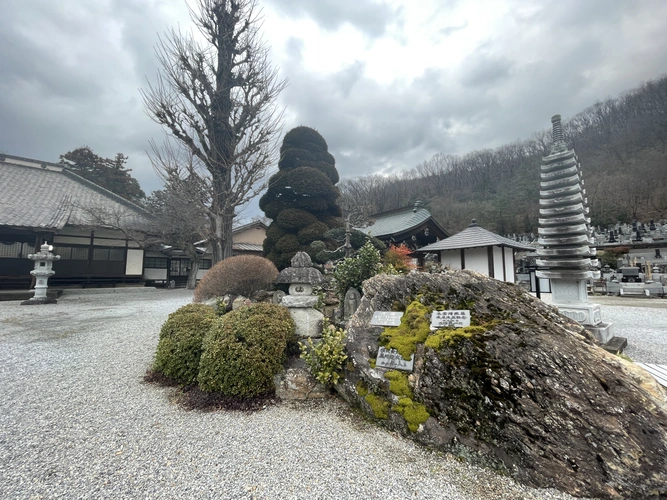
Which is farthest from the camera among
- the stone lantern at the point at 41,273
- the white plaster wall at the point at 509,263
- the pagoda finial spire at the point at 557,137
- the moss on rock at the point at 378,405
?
the white plaster wall at the point at 509,263

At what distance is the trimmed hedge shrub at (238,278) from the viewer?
273 inches

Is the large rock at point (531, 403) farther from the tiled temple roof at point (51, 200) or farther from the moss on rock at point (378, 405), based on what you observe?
the tiled temple roof at point (51, 200)

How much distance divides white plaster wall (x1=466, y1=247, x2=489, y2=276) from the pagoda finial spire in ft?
23.9

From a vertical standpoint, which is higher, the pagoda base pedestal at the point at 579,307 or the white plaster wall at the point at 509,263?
the white plaster wall at the point at 509,263

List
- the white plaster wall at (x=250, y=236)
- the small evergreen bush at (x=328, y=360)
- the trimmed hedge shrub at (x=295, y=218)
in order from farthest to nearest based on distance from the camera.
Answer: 1. the white plaster wall at (x=250, y=236)
2. the trimmed hedge shrub at (x=295, y=218)
3. the small evergreen bush at (x=328, y=360)

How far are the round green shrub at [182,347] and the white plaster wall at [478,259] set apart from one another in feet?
41.3

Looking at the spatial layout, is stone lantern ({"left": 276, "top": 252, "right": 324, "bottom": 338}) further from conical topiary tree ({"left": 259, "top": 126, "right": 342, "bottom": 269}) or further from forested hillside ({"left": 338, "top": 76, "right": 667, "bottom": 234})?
forested hillside ({"left": 338, "top": 76, "right": 667, "bottom": 234})

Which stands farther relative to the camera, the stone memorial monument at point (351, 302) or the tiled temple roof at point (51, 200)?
the tiled temple roof at point (51, 200)

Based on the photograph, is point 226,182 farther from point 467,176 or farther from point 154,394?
point 467,176

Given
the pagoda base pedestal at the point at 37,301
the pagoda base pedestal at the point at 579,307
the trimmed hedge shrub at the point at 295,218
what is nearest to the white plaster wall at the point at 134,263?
the pagoda base pedestal at the point at 37,301

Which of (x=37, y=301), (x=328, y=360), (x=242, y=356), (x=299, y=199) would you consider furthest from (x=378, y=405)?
(x=37, y=301)

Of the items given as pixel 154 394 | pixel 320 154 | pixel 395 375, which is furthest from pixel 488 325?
pixel 320 154

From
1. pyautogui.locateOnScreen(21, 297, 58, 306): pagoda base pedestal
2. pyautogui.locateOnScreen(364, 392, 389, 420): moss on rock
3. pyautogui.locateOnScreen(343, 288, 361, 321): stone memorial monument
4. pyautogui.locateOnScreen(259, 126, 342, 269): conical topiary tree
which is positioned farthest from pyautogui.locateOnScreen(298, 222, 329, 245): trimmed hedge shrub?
pyautogui.locateOnScreen(21, 297, 58, 306): pagoda base pedestal

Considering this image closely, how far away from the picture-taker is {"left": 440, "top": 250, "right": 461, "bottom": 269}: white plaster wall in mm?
14234
